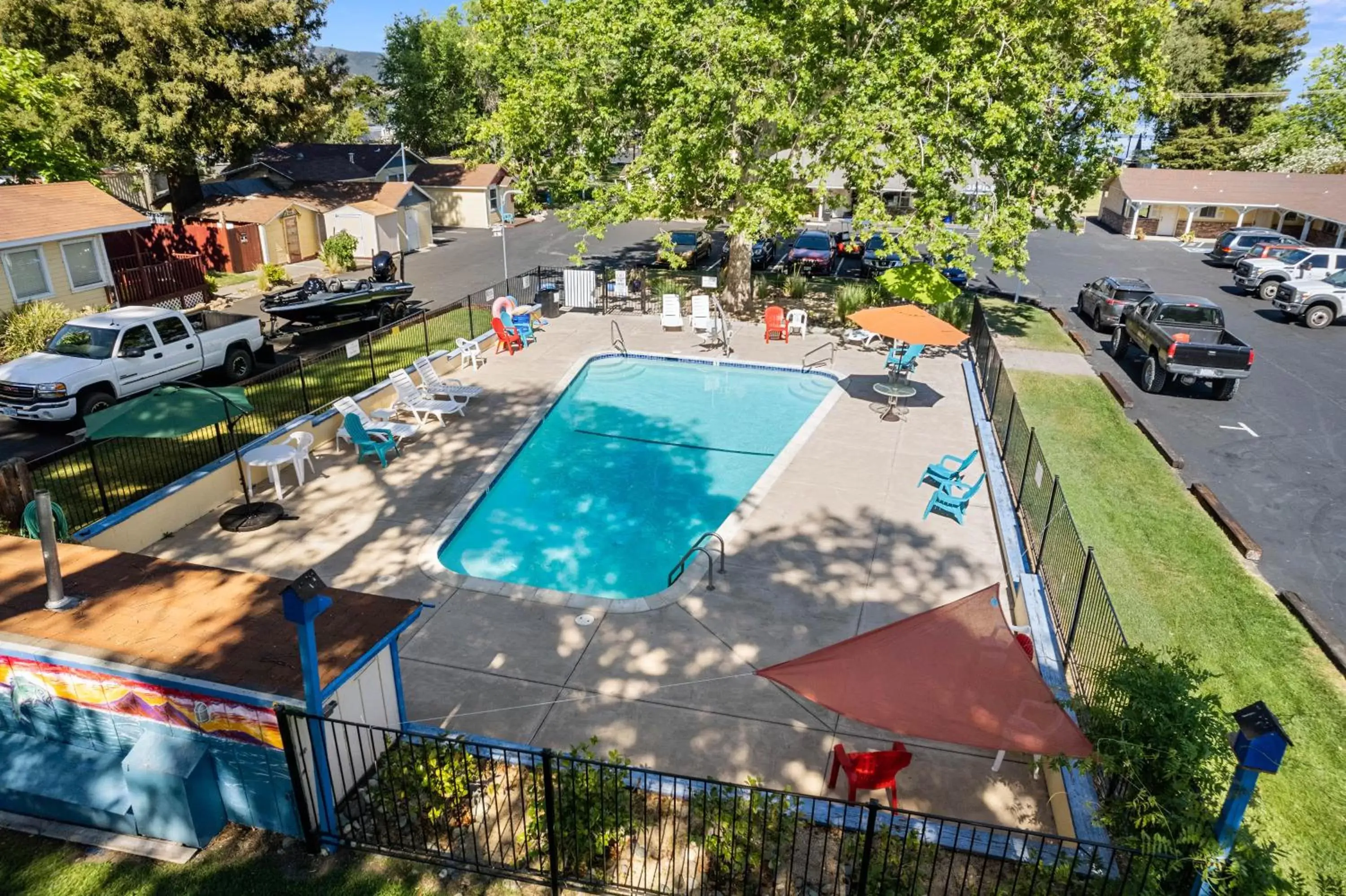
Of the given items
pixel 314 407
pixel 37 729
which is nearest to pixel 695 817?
pixel 37 729

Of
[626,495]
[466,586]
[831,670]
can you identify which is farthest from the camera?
[626,495]

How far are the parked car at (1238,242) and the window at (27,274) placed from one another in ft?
150

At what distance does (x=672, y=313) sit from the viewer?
24.2 m

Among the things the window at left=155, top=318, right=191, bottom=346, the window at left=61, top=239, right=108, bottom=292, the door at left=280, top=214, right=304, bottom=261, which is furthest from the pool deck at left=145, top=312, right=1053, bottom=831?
the door at left=280, top=214, right=304, bottom=261

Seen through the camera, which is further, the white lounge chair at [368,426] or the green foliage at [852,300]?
the green foliage at [852,300]

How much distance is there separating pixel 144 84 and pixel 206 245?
20.2ft

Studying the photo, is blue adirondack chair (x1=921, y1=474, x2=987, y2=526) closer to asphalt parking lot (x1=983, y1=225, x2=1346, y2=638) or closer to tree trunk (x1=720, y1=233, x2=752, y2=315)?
asphalt parking lot (x1=983, y1=225, x2=1346, y2=638)

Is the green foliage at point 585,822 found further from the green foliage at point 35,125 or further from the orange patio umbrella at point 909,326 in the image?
the green foliage at point 35,125

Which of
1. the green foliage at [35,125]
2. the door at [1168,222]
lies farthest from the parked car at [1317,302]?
the green foliage at [35,125]

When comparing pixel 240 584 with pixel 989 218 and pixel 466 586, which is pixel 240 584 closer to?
pixel 466 586

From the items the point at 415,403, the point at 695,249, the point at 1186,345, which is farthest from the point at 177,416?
the point at 695,249

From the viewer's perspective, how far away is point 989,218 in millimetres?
Answer: 20469

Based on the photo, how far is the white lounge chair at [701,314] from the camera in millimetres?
23281

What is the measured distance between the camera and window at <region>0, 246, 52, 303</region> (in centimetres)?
2098
